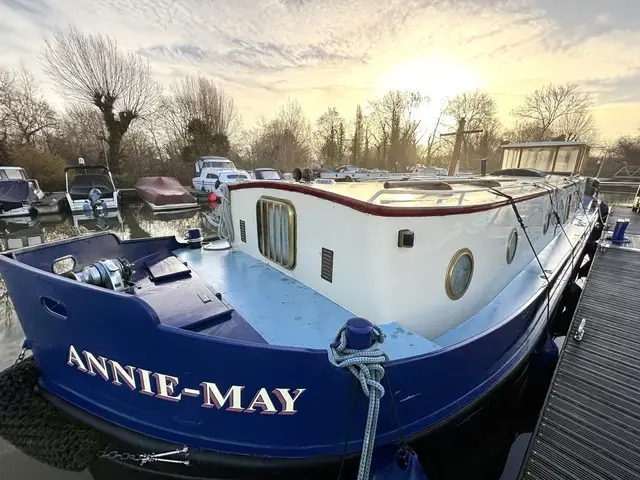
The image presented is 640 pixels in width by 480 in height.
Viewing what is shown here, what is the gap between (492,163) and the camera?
3741 cm

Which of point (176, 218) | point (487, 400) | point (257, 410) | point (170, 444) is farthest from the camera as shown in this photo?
point (176, 218)

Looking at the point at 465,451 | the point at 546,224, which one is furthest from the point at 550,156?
the point at 465,451

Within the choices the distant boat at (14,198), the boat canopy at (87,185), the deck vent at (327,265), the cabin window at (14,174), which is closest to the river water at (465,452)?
the deck vent at (327,265)

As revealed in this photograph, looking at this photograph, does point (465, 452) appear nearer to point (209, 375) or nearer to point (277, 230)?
point (209, 375)

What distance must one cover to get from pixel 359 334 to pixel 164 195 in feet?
53.1

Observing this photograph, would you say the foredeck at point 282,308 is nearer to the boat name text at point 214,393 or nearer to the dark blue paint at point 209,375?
the dark blue paint at point 209,375

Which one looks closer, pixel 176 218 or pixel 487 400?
pixel 487 400

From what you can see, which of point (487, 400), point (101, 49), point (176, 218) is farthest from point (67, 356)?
point (101, 49)

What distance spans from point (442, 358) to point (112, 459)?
8.60 ft

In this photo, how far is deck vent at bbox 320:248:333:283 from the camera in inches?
121

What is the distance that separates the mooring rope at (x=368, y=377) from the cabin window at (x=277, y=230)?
2.00m

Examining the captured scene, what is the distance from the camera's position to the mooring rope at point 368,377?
1691 mm

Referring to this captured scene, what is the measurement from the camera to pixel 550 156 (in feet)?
30.8

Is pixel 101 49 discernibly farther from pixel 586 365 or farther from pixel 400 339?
pixel 586 365
